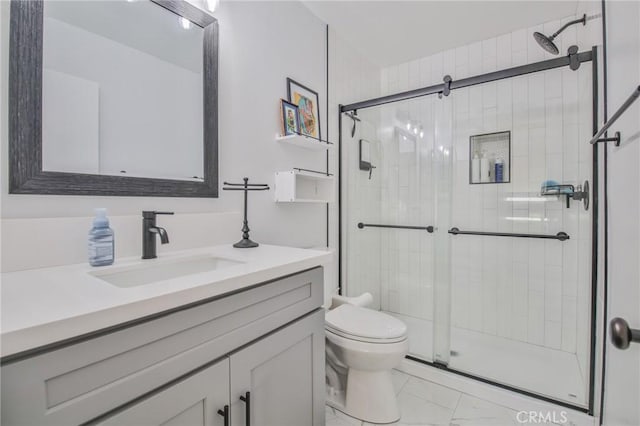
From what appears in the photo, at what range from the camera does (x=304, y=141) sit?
1.82 meters

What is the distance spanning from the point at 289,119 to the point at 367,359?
4.48 ft

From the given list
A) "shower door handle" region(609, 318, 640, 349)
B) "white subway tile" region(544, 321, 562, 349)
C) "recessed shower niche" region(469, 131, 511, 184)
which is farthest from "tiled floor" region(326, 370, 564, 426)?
"recessed shower niche" region(469, 131, 511, 184)

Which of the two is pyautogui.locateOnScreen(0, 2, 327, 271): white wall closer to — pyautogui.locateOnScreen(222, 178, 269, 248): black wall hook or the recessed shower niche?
pyautogui.locateOnScreen(222, 178, 269, 248): black wall hook

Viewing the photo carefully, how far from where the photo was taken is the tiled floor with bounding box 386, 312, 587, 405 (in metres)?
1.67

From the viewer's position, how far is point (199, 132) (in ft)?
4.37

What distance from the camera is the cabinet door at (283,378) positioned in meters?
0.79

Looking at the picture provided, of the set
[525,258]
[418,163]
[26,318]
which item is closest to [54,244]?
[26,318]

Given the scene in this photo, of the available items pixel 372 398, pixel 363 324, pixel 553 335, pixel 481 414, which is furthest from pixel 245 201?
pixel 553 335

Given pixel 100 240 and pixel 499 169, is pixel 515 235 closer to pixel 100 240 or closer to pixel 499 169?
pixel 499 169

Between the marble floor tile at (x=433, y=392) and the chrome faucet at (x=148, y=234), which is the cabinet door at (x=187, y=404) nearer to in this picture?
the chrome faucet at (x=148, y=234)

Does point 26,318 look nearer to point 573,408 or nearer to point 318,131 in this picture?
point 318,131

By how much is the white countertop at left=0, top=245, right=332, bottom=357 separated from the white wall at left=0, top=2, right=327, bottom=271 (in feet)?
0.54

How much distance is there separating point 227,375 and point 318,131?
1636 millimetres

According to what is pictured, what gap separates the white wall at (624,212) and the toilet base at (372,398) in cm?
83
